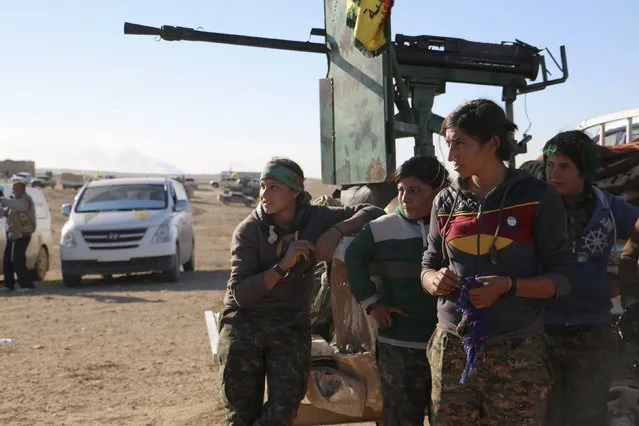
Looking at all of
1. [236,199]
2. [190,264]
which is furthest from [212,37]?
[236,199]

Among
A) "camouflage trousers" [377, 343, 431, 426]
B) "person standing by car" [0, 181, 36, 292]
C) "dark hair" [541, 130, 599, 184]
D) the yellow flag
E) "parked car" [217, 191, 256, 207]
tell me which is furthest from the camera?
"parked car" [217, 191, 256, 207]

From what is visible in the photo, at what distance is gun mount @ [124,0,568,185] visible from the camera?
6.44m

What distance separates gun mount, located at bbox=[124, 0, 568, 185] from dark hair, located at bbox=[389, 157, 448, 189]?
103 inches

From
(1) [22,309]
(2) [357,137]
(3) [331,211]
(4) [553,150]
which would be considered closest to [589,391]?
(4) [553,150]

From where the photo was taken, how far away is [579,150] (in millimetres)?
3717

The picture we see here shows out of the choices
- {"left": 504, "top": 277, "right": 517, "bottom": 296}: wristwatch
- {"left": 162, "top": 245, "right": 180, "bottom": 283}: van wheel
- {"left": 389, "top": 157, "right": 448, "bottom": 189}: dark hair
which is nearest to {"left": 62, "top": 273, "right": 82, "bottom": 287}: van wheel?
{"left": 162, "top": 245, "right": 180, "bottom": 283}: van wheel

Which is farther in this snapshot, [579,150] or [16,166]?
[16,166]

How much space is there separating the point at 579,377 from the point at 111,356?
18.1 ft

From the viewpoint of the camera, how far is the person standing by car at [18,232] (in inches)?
533

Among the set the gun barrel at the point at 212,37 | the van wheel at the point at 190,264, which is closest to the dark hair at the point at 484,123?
the gun barrel at the point at 212,37

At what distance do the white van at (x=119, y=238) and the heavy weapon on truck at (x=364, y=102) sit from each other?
21.7 ft

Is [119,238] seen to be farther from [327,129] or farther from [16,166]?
[16,166]

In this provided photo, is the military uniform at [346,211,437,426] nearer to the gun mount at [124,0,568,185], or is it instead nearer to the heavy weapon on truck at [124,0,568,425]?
the heavy weapon on truck at [124,0,568,425]

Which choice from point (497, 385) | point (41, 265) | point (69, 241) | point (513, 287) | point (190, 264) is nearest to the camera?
point (513, 287)
